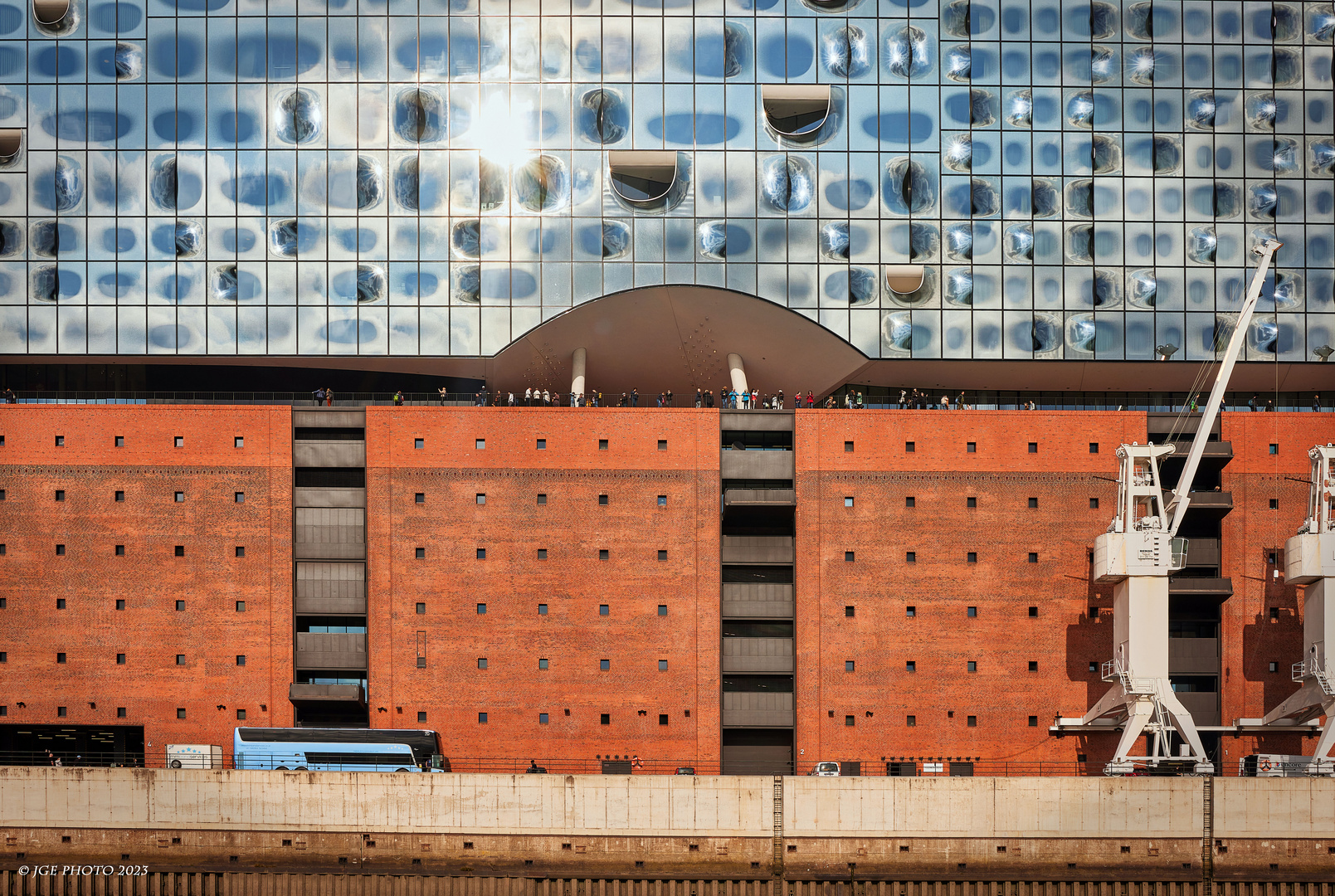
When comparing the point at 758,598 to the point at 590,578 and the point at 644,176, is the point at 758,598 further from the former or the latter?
the point at 644,176

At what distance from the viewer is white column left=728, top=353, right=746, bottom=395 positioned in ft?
166

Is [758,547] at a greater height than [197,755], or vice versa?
[758,547]

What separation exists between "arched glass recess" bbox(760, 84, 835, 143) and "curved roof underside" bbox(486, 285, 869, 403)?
5.84 m

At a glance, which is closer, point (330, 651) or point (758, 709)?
point (758, 709)

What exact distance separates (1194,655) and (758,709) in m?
14.0

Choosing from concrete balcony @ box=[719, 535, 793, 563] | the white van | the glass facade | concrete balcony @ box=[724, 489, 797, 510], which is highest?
the glass facade

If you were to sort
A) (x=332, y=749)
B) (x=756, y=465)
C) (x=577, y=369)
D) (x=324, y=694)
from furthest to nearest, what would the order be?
1. (x=577, y=369)
2. (x=756, y=465)
3. (x=324, y=694)
4. (x=332, y=749)

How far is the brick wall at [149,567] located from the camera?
46.8 m

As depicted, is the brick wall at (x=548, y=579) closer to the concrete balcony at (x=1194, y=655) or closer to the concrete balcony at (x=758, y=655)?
the concrete balcony at (x=758, y=655)

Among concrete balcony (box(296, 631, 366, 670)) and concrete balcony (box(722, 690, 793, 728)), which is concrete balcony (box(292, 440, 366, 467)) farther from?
concrete balcony (box(722, 690, 793, 728))

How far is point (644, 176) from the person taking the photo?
167ft

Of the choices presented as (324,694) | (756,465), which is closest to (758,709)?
(756,465)

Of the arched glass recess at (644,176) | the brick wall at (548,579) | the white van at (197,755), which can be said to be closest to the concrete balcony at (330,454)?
the brick wall at (548,579)

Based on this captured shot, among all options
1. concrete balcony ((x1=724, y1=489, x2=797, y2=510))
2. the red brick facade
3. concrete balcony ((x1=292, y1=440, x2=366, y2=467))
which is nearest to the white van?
the red brick facade
